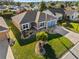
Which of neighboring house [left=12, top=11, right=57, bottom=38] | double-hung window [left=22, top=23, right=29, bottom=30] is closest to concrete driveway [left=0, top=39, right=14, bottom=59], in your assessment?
neighboring house [left=12, top=11, right=57, bottom=38]

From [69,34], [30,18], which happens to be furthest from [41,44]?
[30,18]

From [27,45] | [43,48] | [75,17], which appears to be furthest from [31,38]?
[75,17]

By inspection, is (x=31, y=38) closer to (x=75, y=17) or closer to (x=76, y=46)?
(x=76, y=46)

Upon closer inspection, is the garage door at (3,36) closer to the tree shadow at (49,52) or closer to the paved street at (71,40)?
the tree shadow at (49,52)

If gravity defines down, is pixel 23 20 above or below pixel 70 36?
above

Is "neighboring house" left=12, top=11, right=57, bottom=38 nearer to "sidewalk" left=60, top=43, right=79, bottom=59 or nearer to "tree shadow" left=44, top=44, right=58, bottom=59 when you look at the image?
"tree shadow" left=44, top=44, right=58, bottom=59

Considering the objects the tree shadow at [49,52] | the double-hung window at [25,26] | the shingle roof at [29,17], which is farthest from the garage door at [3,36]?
the tree shadow at [49,52]

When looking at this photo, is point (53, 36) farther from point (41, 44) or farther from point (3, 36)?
point (3, 36)
